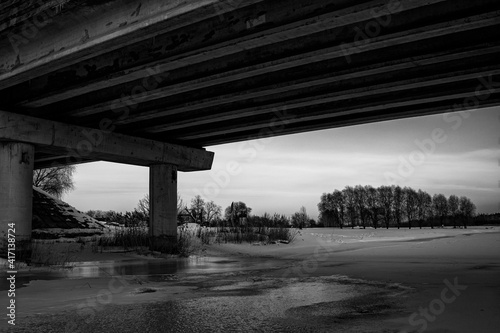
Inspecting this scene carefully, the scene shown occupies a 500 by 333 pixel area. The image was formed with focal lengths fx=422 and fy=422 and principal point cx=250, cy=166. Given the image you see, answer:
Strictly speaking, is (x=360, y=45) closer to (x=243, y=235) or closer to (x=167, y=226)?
(x=167, y=226)

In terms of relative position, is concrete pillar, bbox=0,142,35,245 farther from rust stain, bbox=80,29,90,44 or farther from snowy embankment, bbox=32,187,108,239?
snowy embankment, bbox=32,187,108,239

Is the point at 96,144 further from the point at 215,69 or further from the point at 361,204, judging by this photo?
the point at 361,204

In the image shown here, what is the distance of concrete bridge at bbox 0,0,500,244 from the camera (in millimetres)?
6590

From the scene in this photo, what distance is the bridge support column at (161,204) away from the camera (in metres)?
14.8

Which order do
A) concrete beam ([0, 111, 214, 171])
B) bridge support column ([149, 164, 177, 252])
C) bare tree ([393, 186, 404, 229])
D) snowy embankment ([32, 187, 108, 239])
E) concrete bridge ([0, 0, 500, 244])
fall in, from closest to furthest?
1. concrete bridge ([0, 0, 500, 244])
2. concrete beam ([0, 111, 214, 171])
3. bridge support column ([149, 164, 177, 252])
4. snowy embankment ([32, 187, 108, 239])
5. bare tree ([393, 186, 404, 229])

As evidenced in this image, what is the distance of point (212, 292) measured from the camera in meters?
5.98

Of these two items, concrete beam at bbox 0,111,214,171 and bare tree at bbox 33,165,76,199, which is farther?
bare tree at bbox 33,165,76,199

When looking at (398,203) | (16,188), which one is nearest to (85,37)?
(16,188)

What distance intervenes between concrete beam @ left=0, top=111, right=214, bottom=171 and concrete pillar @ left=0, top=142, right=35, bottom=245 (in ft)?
1.09

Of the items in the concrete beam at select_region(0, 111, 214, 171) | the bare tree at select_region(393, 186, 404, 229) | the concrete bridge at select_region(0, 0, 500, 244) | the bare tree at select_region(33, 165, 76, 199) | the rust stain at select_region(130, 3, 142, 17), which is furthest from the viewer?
the bare tree at select_region(393, 186, 404, 229)

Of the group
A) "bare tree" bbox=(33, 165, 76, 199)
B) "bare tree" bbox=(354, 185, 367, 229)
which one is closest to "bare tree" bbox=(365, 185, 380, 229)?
"bare tree" bbox=(354, 185, 367, 229)

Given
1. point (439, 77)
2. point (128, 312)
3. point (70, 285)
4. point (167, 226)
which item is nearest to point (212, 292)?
point (128, 312)

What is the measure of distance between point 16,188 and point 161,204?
195 inches

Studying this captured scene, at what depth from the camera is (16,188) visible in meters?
11.0
